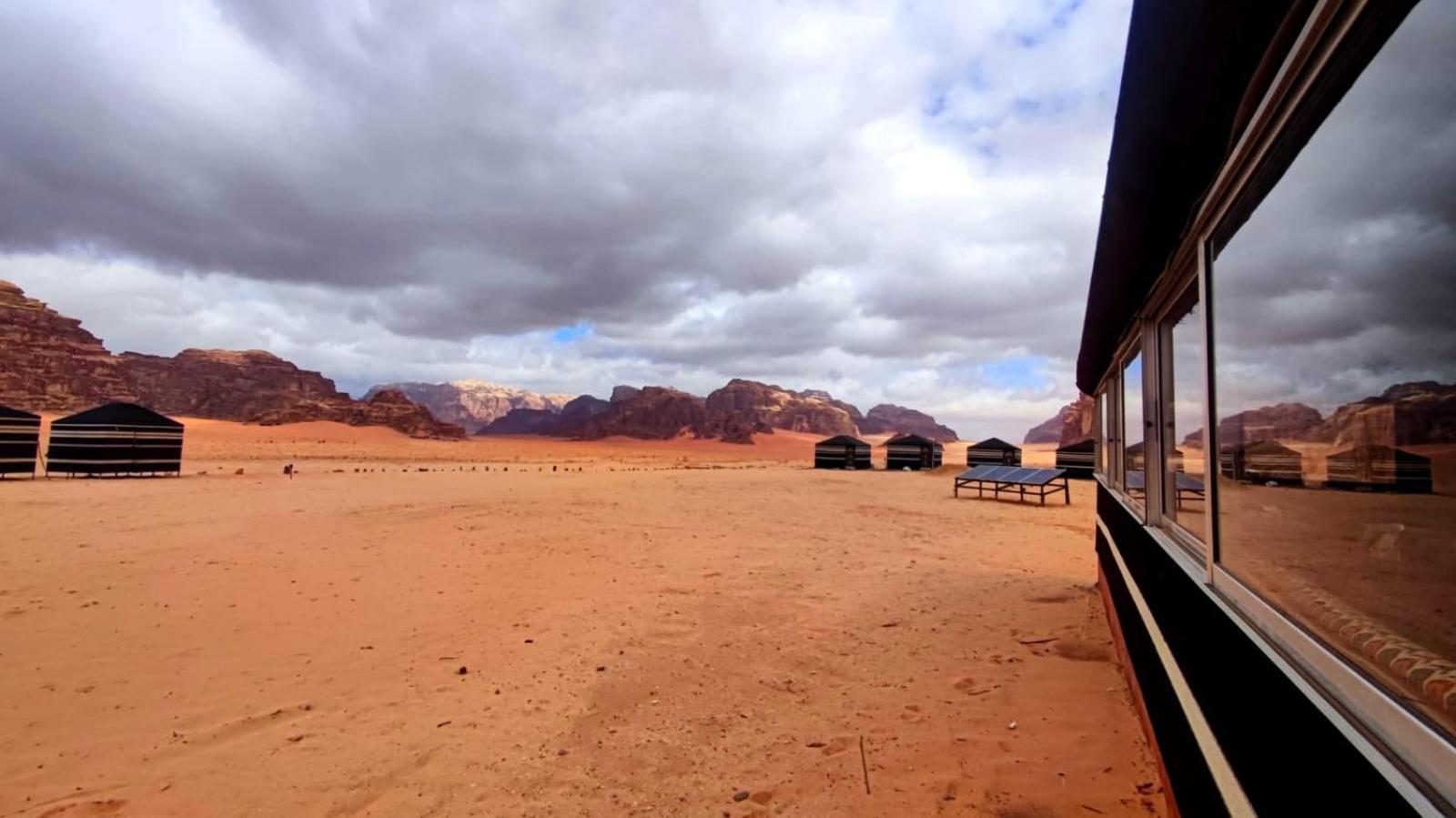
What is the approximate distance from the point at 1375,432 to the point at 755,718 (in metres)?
4.23

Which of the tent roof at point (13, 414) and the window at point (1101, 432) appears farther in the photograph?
the tent roof at point (13, 414)

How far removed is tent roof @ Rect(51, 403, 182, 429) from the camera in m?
25.1

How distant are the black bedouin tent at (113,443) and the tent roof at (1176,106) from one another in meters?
31.8

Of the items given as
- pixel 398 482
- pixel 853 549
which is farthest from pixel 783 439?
pixel 853 549

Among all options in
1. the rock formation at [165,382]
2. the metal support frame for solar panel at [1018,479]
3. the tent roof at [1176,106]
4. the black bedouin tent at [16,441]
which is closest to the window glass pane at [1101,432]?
the tent roof at [1176,106]

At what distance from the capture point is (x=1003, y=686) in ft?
17.7

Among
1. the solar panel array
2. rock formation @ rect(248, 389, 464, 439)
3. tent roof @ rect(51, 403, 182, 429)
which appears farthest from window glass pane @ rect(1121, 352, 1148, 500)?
rock formation @ rect(248, 389, 464, 439)

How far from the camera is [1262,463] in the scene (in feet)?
6.86

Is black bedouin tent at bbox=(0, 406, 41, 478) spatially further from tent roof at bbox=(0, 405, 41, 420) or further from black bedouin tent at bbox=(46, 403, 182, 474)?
black bedouin tent at bbox=(46, 403, 182, 474)

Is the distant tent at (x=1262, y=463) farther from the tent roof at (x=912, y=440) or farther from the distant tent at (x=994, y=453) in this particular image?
the tent roof at (x=912, y=440)

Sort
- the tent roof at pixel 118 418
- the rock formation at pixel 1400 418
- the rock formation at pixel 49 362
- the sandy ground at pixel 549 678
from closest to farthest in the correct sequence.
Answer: the rock formation at pixel 1400 418 < the sandy ground at pixel 549 678 < the tent roof at pixel 118 418 < the rock formation at pixel 49 362

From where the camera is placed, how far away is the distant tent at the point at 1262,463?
1882 mm

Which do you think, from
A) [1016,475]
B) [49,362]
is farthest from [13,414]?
[49,362]

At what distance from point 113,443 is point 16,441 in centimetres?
259
